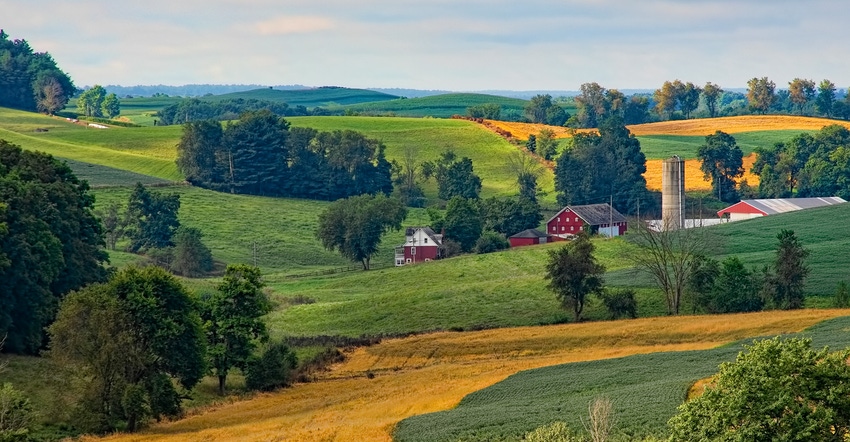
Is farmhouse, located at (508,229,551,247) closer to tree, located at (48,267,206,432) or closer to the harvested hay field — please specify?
the harvested hay field

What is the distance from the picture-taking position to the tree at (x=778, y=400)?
3122cm

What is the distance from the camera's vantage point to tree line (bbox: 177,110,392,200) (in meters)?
173

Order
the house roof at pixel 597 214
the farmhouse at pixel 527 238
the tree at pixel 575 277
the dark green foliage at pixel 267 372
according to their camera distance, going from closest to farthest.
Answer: the dark green foliage at pixel 267 372, the tree at pixel 575 277, the farmhouse at pixel 527 238, the house roof at pixel 597 214

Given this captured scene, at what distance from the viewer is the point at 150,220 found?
13975 cm

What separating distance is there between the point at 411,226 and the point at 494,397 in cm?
9421

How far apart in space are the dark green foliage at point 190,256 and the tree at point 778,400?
96023mm

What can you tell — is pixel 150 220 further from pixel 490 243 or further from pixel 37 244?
pixel 37 244

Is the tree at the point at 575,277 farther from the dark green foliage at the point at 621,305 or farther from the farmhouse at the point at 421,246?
the farmhouse at the point at 421,246

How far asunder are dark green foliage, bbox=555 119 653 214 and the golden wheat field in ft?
281

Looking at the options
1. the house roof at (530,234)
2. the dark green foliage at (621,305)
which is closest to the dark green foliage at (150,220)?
the house roof at (530,234)

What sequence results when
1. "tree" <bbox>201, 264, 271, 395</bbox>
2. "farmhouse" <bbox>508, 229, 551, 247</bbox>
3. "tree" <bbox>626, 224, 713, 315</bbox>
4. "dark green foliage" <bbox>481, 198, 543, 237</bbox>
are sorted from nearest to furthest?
"tree" <bbox>201, 264, 271, 395</bbox>
"tree" <bbox>626, 224, 713, 315</bbox>
"farmhouse" <bbox>508, 229, 551, 247</bbox>
"dark green foliage" <bbox>481, 198, 543, 237</bbox>

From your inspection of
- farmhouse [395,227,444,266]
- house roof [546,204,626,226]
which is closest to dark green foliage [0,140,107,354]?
farmhouse [395,227,444,266]

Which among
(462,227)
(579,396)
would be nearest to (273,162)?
(462,227)

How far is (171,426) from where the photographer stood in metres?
60.1
